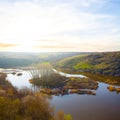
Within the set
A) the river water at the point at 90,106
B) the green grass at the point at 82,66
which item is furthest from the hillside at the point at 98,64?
the river water at the point at 90,106

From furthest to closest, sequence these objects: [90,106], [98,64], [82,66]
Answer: [82,66]
[98,64]
[90,106]

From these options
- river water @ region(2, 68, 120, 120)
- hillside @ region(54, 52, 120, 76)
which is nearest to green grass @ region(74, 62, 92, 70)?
hillside @ region(54, 52, 120, 76)

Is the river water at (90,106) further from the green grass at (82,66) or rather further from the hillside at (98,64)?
the green grass at (82,66)

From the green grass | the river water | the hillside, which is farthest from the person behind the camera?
the green grass

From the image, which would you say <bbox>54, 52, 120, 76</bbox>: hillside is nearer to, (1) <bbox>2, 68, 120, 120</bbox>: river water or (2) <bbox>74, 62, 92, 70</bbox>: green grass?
(2) <bbox>74, 62, 92, 70</bbox>: green grass

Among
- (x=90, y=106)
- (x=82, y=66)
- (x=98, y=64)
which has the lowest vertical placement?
(x=90, y=106)

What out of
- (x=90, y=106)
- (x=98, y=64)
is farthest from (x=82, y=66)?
(x=90, y=106)

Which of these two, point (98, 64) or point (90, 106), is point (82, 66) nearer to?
point (98, 64)

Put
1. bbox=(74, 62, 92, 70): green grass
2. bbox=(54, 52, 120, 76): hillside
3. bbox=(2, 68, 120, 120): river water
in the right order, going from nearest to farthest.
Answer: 1. bbox=(2, 68, 120, 120): river water
2. bbox=(54, 52, 120, 76): hillside
3. bbox=(74, 62, 92, 70): green grass

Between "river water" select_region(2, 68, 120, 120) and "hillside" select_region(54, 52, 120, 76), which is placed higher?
"hillside" select_region(54, 52, 120, 76)

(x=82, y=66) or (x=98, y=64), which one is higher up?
(x=98, y=64)
